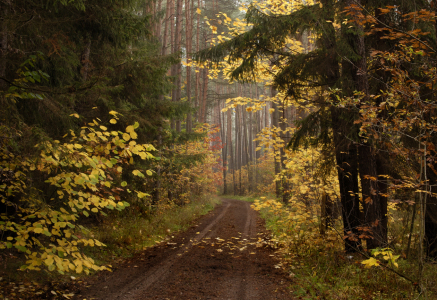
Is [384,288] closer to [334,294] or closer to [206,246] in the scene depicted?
[334,294]

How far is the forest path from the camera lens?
4.75 m

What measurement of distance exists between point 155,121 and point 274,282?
5.63m

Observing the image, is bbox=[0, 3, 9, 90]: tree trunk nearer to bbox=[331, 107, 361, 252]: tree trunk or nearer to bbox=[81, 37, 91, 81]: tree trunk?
bbox=[81, 37, 91, 81]: tree trunk

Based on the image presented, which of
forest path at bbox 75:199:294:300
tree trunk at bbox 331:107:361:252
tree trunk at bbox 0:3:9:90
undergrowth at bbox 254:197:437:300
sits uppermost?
tree trunk at bbox 0:3:9:90

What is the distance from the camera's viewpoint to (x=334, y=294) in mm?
4527

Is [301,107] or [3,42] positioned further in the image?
[301,107]

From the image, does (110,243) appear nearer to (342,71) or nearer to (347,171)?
(347,171)

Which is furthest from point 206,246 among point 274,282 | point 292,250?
point 274,282

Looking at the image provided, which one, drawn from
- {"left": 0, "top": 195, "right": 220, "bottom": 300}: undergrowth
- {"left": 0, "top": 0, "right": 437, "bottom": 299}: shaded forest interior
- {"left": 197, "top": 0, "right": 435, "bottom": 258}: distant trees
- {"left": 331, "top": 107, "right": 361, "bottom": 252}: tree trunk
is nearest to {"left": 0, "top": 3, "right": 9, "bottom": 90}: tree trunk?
{"left": 0, "top": 0, "right": 437, "bottom": 299}: shaded forest interior

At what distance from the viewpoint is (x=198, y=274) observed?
18.7 feet

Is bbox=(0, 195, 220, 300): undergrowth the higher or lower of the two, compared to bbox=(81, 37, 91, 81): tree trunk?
lower

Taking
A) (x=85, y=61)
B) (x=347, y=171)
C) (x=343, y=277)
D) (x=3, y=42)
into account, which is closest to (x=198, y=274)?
(x=343, y=277)

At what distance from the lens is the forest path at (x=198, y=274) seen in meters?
4.75

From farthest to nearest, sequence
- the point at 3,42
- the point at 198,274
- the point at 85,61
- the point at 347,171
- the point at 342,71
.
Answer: the point at 85,61
the point at 347,171
the point at 342,71
the point at 198,274
the point at 3,42
